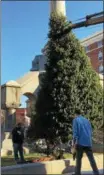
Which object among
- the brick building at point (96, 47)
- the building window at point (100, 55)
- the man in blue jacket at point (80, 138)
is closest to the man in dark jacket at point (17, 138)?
the man in blue jacket at point (80, 138)

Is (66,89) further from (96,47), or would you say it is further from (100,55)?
(96,47)

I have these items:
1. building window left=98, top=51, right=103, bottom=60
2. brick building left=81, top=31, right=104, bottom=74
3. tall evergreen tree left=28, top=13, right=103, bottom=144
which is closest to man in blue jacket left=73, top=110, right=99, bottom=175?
tall evergreen tree left=28, top=13, right=103, bottom=144

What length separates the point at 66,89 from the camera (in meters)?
15.2

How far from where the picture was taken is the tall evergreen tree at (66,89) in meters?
14.9

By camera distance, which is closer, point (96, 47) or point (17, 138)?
point (17, 138)

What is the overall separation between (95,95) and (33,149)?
4.25 m

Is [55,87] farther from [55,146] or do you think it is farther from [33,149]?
[33,149]

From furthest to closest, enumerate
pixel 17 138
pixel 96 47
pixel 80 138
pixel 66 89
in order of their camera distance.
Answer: pixel 96 47, pixel 66 89, pixel 17 138, pixel 80 138

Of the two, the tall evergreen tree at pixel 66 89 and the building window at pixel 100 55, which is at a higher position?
the building window at pixel 100 55

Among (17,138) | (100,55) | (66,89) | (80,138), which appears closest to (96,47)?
(100,55)

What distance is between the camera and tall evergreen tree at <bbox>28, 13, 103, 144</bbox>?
1492cm

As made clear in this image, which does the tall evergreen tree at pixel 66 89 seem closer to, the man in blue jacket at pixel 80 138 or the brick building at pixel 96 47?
the man in blue jacket at pixel 80 138

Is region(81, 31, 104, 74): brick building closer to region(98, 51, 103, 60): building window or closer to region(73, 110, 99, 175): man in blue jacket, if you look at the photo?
region(98, 51, 103, 60): building window

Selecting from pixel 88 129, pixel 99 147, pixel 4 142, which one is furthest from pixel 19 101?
pixel 88 129
